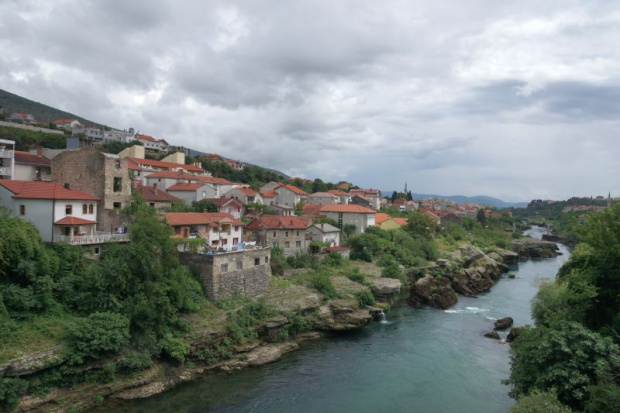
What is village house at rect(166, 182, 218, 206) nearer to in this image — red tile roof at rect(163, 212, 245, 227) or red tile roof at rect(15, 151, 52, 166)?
red tile roof at rect(163, 212, 245, 227)

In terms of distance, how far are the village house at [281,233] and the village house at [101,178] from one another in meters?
12.3

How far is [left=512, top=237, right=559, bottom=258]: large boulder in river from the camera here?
270 feet

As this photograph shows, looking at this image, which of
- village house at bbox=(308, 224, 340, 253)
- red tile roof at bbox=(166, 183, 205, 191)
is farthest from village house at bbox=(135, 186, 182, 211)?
village house at bbox=(308, 224, 340, 253)

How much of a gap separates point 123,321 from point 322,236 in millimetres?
27800

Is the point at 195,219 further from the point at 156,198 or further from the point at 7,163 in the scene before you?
the point at 7,163

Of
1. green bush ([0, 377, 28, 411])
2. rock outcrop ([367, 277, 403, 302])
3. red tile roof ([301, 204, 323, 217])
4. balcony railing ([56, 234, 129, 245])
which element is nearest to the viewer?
green bush ([0, 377, 28, 411])

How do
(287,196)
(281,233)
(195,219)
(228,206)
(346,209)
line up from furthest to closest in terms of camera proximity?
(287,196) → (346,209) → (228,206) → (281,233) → (195,219)

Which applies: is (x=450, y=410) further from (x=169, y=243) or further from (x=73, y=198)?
(x=73, y=198)

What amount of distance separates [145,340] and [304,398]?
951 cm

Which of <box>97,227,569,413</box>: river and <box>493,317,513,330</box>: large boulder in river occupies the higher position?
<box>493,317,513,330</box>: large boulder in river

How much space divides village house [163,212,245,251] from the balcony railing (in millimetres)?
3563

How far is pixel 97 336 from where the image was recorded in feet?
67.8

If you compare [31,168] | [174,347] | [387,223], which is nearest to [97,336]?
[174,347]

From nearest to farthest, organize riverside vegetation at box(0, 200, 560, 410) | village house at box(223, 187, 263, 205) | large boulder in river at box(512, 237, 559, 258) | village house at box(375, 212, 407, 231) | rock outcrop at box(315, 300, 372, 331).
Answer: riverside vegetation at box(0, 200, 560, 410) → rock outcrop at box(315, 300, 372, 331) → village house at box(223, 187, 263, 205) → village house at box(375, 212, 407, 231) → large boulder in river at box(512, 237, 559, 258)
